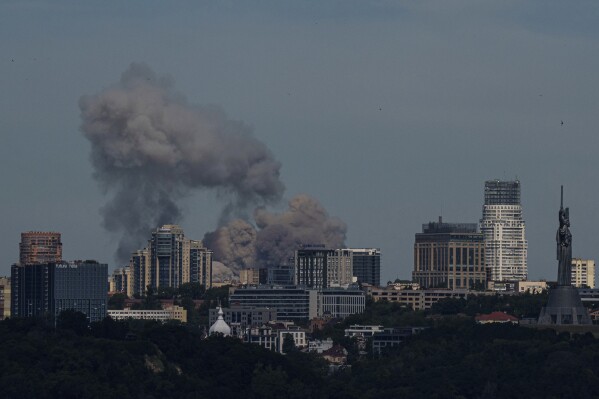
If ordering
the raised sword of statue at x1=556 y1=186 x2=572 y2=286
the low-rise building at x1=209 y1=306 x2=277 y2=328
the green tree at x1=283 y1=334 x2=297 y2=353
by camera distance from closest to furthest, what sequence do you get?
1. the raised sword of statue at x1=556 y1=186 x2=572 y2=286
2. the green tree at x1=283 y1=334 x2=297 y2=353
3. the low-rise building at x1=209 y1=306 x2=277 y2=328

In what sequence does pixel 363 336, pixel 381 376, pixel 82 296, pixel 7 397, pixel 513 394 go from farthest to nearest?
1. pixel 82 296
2. pixel 363 336
3. pixel 381 376
4. pixel 513 394
5. pixel 7 397

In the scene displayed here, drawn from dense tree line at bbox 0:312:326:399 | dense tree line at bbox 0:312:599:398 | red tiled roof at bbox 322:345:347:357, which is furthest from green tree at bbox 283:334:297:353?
dense tree line at bbox 0:312:326:399

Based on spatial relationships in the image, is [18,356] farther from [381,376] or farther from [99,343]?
[381,376]

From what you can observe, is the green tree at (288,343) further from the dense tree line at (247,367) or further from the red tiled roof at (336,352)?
the dense tree line at (247,367)

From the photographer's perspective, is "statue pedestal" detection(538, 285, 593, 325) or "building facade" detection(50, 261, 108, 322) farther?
"building facade" detection(50, 261, 108, 322)

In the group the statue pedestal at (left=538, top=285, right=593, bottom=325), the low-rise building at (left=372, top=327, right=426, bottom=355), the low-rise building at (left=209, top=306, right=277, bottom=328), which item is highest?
the statue pedestal at (left=538, top=285, right=593, bottom=325)

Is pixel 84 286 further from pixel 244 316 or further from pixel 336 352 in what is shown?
pixel 336 352

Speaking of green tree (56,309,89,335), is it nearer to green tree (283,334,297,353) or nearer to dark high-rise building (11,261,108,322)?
green tree (283,334,297,353)

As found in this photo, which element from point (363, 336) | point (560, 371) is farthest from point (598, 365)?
point (363, 336)
